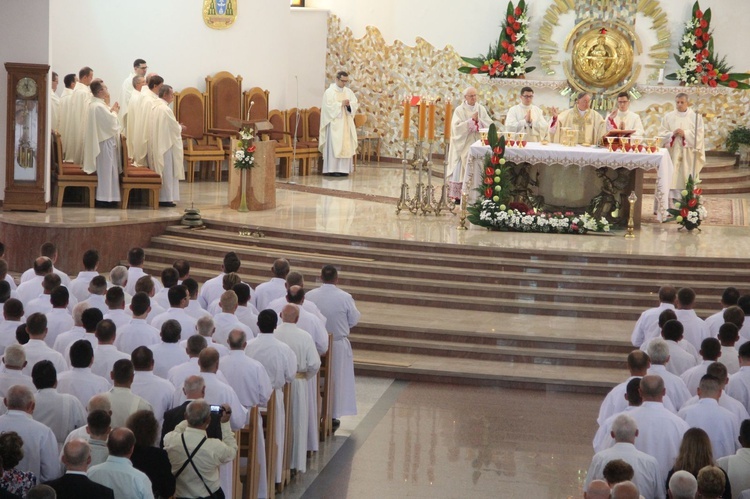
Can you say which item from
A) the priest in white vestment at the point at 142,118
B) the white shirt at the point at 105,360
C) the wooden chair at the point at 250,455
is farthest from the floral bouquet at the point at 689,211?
the white shirt at the point at 105,360

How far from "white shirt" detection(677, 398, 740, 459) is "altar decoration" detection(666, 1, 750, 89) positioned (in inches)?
591

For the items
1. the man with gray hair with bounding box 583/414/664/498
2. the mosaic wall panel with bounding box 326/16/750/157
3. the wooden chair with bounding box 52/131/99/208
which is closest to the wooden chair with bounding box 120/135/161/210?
the wooden chair with bounding box 52/131/99/208

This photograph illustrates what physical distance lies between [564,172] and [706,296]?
3357 millimetres

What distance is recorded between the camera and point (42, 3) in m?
13.7

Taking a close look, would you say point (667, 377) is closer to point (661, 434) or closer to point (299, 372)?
point (661, 434)

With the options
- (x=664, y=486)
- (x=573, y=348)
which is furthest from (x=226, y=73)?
(x=664, y=486)

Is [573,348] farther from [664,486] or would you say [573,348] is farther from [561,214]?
[664,486]

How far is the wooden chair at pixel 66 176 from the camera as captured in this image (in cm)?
1423

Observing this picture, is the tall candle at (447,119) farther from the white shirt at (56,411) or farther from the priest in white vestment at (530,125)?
the white shirt at (56,411)

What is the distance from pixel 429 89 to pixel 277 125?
3.76 metres

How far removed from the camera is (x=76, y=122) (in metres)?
14.9

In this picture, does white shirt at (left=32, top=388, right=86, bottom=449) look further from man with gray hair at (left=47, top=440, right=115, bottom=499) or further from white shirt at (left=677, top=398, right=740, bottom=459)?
white shirt at (left=677, top=398, right=740, bottom=459)

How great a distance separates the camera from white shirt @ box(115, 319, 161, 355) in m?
7.36

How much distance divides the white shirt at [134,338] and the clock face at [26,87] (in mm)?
7056
